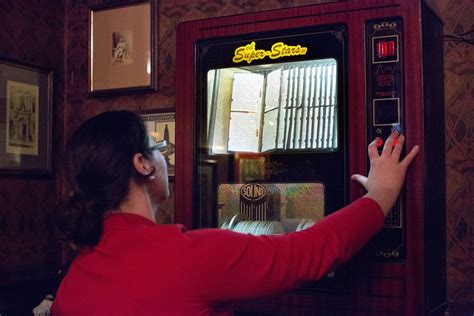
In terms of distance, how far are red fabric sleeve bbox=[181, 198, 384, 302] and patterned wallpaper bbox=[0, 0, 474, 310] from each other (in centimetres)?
73

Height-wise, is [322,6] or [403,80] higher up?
[322,6]

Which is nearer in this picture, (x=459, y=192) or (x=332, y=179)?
(x=332, y=179)

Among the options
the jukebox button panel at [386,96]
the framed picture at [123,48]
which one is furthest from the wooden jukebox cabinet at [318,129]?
Answer: the framed picture at [123,48]

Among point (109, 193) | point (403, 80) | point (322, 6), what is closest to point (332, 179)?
point (403, 80)

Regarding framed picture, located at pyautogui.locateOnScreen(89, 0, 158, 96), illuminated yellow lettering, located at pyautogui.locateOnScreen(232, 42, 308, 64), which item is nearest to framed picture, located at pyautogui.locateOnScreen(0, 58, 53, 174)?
framed picture, located at pyautogui.locateOnScreen(89, 0, 158, 96)

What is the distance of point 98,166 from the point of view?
4.90ft

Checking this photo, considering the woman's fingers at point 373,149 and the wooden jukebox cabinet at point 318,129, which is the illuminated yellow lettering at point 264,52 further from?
the woman's fingers at point 373,149

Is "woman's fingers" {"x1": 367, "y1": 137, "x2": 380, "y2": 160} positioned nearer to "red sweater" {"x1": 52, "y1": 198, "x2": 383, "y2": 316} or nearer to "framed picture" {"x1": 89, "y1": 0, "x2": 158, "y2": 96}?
"red sweater" {"x1": 52, "y1": 198, "x2": 383, "y2": 316}

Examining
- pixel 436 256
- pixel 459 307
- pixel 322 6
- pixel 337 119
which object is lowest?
pixel 459 307

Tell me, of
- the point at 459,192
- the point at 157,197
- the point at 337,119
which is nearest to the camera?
the point at 157,197

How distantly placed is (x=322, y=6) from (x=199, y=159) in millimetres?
592

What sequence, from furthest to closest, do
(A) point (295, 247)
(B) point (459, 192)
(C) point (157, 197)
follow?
(B) point (459, 192), (C) point (157, 197), (A) point (295, 247)

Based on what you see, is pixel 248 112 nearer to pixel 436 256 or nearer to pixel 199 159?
pixel 199 159

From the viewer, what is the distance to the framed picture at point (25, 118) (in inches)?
104
